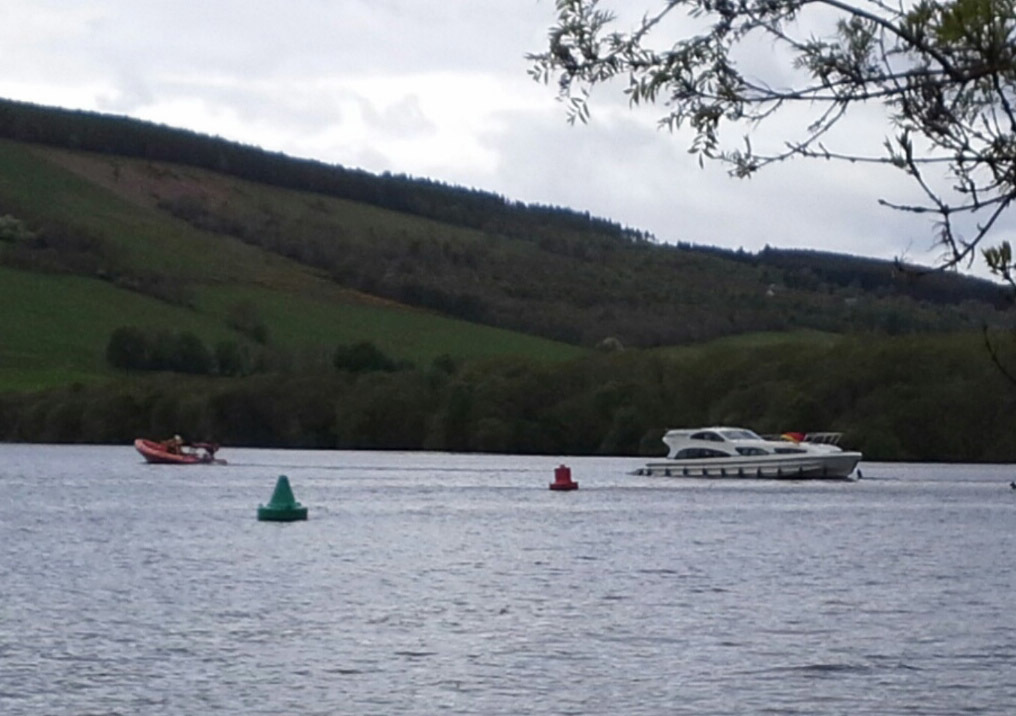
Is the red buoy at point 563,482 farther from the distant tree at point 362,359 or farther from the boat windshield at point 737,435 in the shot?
the distant tree at point 362,359

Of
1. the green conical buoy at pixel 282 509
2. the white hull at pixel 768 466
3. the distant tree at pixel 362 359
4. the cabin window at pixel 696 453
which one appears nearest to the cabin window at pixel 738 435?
the cabin window at pixel 696 453

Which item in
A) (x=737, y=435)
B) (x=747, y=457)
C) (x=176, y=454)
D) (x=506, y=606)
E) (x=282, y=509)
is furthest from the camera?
(x=176, y=454)

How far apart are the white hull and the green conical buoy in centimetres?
3985

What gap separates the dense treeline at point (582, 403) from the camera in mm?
123312

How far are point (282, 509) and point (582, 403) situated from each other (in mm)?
68478

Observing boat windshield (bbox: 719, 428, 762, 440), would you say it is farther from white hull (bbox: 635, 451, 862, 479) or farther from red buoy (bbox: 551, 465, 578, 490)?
red buoy (bbox: 551, 465, 578, 490)

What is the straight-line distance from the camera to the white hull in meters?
104

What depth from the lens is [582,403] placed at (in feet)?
449

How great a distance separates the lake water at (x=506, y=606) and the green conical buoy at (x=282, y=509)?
2.28 ft

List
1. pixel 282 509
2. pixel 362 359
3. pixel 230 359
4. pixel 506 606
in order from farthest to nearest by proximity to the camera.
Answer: pixel 230 359
pixel 362 359
pixel 282 509
pixel 506 606

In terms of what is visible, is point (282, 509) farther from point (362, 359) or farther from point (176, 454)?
point (362, 359)

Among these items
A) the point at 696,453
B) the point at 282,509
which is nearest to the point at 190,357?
the point at 696,453

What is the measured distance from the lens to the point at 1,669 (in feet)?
108

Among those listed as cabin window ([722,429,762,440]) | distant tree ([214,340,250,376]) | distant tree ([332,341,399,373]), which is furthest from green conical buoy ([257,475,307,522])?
distant tree ([214,340,250,376])
